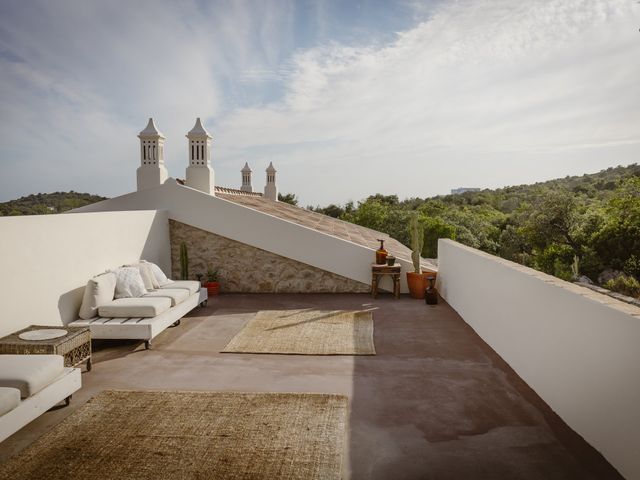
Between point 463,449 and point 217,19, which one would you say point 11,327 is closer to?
point 463,449

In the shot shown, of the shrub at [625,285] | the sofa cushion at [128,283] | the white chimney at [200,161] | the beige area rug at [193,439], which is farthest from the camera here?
the shrub at [625,285]

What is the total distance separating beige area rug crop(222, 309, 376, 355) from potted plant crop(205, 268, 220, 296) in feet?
5.82

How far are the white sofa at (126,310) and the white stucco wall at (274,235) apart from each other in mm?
2586

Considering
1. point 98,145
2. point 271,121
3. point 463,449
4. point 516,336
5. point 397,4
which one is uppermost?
point 397,4

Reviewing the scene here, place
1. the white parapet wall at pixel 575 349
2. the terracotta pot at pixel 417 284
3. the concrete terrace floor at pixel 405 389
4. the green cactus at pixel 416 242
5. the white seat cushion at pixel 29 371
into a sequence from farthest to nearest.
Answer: the green cactus at pixel 416 242
the terracotta pot at pixel 417 284
the white seat cushion at pixel 29 371
the concrete terrace floor at pixel 405 389
the white parapet wall at pixel 575 349

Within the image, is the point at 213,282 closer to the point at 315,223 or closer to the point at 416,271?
the point at 315,223

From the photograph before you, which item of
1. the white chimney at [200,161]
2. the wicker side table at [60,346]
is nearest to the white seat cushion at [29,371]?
the wicker side table at [60,346]

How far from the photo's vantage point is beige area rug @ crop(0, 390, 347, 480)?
2723 mm

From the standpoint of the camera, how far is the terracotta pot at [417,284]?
8.09 meters

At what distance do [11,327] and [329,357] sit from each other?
3289mm

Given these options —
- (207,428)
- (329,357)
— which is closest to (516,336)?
(329,357)

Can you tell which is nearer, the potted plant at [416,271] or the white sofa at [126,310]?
the white sofa at [126,310]

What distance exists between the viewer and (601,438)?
285 cm

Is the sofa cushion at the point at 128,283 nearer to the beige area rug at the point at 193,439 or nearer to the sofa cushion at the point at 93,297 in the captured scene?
the sofa cushion at the point at 93,297
